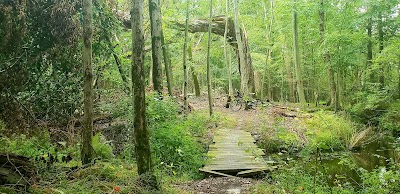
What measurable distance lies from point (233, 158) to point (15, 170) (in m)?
5.25

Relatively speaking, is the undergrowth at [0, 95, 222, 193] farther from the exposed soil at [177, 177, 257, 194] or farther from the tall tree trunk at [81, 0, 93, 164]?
the tall tree trunk at [81, 0, 93, 164]

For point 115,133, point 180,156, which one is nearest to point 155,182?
point 180,156

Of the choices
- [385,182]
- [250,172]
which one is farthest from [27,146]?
[385,182]

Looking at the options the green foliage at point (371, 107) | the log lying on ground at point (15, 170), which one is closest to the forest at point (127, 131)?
the log lying on ground at point (15, 170)

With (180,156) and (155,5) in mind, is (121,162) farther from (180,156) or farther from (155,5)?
(155,5)

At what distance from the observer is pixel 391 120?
49.7ft

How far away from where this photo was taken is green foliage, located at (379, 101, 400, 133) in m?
14.5

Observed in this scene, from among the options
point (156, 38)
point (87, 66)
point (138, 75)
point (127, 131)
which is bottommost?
Answer: point (127, 131)

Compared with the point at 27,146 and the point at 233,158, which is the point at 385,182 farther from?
the point at 27,146

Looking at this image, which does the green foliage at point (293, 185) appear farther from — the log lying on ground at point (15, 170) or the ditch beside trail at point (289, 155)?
the log lying on ground at point (15, 170)

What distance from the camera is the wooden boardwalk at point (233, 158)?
290 inches


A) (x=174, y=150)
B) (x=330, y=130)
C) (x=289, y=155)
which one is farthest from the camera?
(x=330, y=130)

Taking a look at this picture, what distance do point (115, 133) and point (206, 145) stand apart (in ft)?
A: 9.73

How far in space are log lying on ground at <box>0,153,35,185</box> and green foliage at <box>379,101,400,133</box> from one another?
14.4m
